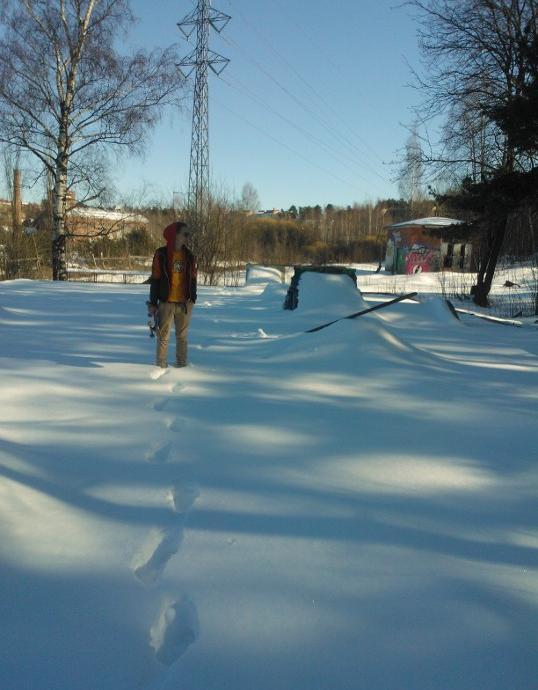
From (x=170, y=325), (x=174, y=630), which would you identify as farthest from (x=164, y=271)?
(x=174, y=630)

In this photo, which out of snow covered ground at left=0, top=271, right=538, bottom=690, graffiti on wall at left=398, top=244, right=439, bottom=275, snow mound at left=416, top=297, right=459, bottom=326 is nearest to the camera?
snow covered ground at left=0, top=271, right=538, bottom=690

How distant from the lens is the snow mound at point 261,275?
21147 millimetres

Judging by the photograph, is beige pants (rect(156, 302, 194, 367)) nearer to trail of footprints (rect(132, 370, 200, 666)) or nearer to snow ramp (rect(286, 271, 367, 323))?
trail of footprints (rect(132, 370, 200, 666))

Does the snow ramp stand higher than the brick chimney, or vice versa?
the brick chimney

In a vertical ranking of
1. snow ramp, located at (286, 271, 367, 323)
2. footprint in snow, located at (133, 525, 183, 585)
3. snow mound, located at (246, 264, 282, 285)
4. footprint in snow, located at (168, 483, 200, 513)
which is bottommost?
footprint in snow, located at (133, 525, 183, 585)

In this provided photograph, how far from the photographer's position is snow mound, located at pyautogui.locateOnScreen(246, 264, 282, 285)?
21.1 meters

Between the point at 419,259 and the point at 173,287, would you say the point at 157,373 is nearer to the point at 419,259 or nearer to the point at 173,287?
the point at 173,287

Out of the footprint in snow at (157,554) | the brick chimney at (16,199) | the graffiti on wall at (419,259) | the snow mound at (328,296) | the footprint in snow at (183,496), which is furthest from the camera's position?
the graffiti on wall at (419,259)

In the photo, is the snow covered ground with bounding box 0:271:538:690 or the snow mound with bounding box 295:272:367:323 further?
the snow mound with bounding box 295:272:367:323

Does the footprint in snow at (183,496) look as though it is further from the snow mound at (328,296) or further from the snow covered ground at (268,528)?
the snow mound at (328,296)

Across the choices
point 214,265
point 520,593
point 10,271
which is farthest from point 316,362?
point 10,271

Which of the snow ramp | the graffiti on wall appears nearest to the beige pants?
the snow ramp

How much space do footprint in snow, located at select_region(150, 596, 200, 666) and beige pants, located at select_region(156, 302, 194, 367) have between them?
3867 mm

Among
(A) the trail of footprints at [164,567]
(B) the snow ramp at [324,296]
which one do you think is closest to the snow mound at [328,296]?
(B) the snow ramp at [324,296]
